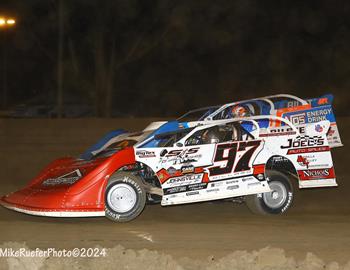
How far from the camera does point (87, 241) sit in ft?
26.1

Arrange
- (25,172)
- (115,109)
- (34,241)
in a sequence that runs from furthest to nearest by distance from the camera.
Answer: (115,109)
(25,172)
(34,241)

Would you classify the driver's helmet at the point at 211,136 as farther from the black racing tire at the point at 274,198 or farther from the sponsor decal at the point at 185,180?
the black racing tire at the point at 274,198

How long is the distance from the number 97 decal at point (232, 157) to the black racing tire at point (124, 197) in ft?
3.66

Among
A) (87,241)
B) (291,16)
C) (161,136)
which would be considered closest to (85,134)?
(161,136)

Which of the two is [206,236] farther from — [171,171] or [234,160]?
[234,160]

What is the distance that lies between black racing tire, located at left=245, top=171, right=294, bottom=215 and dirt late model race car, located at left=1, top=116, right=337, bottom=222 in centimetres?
2

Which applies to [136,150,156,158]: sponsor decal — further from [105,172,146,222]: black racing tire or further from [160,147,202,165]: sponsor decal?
[105,172,146,222]: black racing tire

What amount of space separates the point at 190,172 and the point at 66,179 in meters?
1.78

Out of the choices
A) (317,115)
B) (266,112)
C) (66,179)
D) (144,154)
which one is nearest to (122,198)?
(144,154)

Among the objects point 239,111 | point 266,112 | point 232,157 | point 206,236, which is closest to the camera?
point 206,236

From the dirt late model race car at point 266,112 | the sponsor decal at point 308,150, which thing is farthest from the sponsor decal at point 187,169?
the sponsor decal at point 308,150

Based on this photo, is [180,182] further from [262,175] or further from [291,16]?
[291,16]

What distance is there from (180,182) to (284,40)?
14.7 m

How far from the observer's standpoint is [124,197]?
30.7ft
